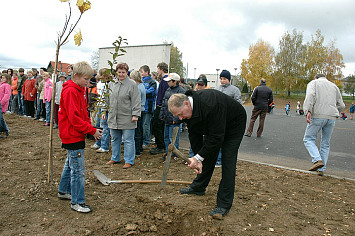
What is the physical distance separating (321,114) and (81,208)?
4.91m

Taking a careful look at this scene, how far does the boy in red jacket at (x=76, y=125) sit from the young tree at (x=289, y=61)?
146 feet

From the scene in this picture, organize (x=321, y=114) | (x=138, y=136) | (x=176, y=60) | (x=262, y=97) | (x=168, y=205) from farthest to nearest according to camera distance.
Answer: (x=176, y=60) < (x=262, y=97) < (x=138, y=136) < (x=321, y=114) < (x=168, y=205)

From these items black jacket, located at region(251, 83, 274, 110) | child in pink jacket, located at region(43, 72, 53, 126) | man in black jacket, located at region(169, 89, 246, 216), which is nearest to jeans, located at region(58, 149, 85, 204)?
man in black jacket, located at region(169, 89, 246, 216)

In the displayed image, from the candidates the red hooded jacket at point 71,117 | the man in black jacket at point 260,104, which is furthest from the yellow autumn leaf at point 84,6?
the man in black jacket at point 260,104

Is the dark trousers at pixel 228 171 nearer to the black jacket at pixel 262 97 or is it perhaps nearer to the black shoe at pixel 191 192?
the black shoe at pixel 191 192

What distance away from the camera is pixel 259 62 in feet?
152

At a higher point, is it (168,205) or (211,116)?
(211,116)

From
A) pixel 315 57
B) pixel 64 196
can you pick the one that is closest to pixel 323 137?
pixel 64 196

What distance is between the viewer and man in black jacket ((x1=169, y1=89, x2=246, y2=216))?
3.17 metres

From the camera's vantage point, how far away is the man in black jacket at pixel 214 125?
317cm

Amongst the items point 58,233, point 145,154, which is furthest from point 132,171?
point 58,233

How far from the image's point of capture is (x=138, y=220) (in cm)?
328

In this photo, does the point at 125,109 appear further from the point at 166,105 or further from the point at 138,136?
the point at 138,136

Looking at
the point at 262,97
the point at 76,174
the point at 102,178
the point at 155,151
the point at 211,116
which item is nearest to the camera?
the point at 211,116
